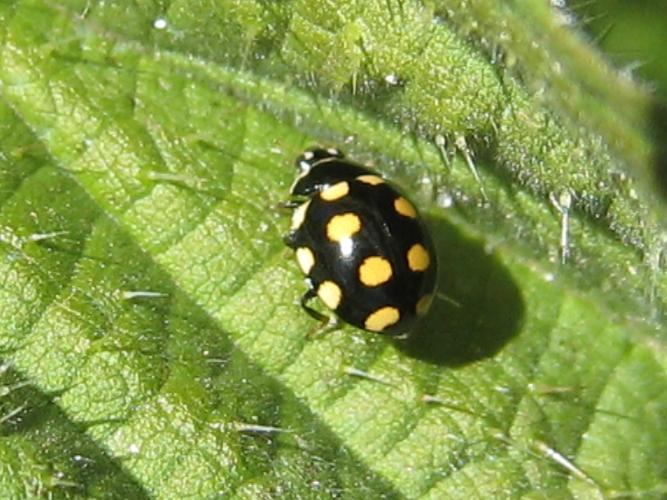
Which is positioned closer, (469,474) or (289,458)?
(289,458)

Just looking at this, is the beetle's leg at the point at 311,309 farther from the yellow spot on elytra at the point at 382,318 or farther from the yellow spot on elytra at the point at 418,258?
the yellow spot on elytra at the point at 418,258

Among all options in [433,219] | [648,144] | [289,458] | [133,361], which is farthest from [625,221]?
[133,361]

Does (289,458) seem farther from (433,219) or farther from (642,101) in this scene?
(642,101)

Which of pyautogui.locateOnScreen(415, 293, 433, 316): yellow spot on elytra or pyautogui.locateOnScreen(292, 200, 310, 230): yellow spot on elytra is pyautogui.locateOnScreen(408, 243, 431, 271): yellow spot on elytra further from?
pyautogui.locateOnScreen(292, 200, 310, 230): yellow spot on elytra

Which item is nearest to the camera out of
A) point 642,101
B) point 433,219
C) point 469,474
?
point 642,101

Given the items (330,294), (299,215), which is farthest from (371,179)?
(330,294)

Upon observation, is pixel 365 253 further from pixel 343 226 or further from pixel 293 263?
→ pixel 293 263
